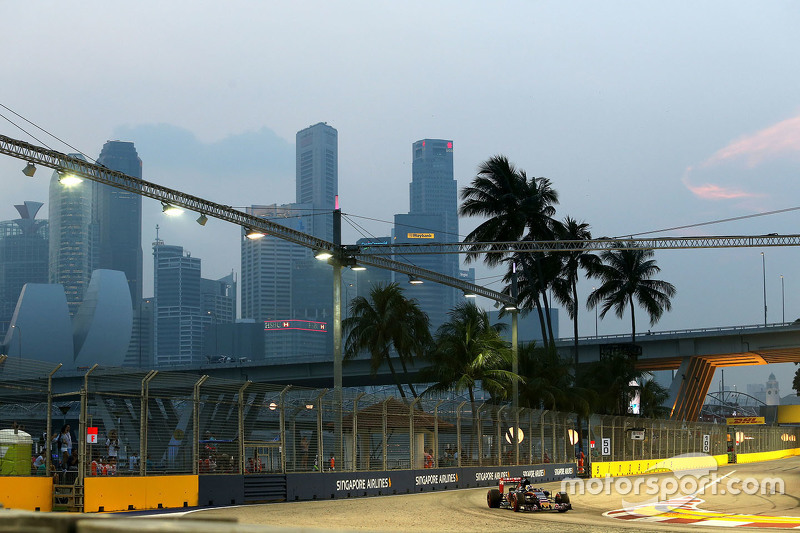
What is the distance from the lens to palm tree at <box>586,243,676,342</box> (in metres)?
90.4

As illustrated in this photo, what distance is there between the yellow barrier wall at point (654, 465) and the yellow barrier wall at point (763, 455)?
6.92 meters

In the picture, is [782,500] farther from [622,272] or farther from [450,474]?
[622,272]

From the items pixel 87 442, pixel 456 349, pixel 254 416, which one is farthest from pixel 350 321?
pixel 87 442

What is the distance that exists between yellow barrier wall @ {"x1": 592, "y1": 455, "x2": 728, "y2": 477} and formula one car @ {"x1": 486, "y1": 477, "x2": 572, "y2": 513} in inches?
903

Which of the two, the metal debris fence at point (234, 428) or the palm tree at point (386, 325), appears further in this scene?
the palm tree at point (386, 325)

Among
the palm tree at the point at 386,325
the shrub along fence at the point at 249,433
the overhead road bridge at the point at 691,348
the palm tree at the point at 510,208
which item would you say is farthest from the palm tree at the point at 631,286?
Result: the shrub along fence at the point at 249,433

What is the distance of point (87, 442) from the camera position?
2062cm

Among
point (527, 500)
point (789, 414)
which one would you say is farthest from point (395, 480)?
point (789, 414)

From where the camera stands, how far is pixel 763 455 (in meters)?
87.9

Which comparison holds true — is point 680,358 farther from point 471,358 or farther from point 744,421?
point 471,358

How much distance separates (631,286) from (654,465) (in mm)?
35858

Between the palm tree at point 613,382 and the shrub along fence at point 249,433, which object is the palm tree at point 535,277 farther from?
the shrub along fence at point 249,433

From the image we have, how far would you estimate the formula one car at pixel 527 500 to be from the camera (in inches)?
942

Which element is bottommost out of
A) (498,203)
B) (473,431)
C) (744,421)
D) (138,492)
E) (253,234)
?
(744,421)
